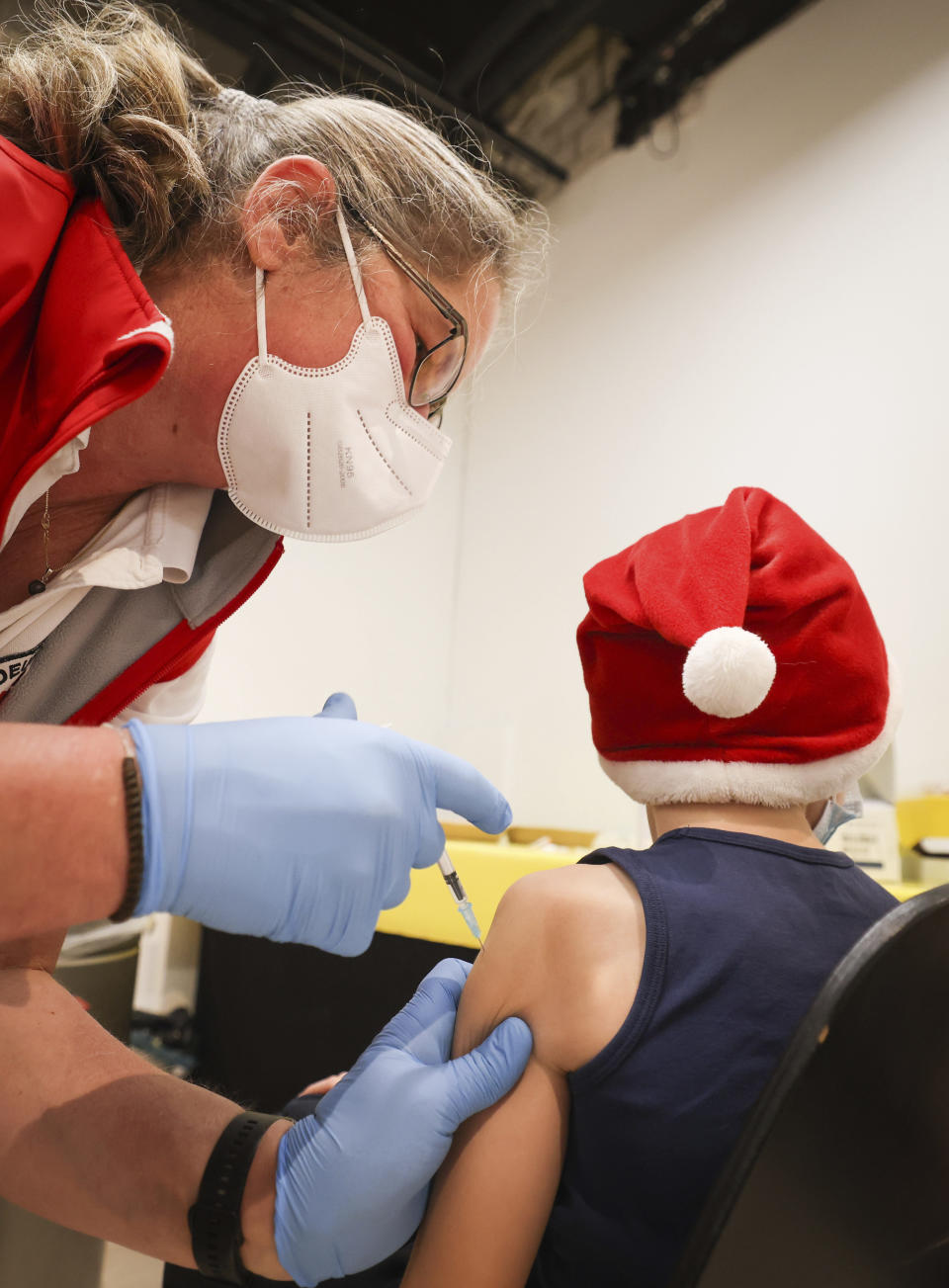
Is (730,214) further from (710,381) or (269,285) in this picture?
(269,285)

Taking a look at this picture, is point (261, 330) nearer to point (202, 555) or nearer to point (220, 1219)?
point (202, 555)

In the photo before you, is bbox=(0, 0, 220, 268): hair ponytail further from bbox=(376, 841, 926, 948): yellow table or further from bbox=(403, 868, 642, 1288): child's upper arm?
bbox=(376, 841, 926, 948): yellow table

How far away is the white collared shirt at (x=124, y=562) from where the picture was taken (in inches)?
39.6

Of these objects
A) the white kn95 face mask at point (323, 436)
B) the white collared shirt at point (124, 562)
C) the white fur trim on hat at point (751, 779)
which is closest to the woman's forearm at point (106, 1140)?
the white collared shirt at point (124, 562)

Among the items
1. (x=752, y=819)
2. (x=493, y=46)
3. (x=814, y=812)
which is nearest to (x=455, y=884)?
(x=752, y=819)

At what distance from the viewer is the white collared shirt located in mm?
1005

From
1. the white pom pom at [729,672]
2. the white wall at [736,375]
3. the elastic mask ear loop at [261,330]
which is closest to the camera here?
the white pom pom at [729,672]

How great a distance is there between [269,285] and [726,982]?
88cm

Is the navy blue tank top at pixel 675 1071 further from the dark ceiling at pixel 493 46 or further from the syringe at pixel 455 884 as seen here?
the dark ceiling at pixel 493 46

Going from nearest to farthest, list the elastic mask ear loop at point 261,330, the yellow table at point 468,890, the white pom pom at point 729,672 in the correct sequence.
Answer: the white pom pom at point 729,672 → the elastic mask ear loop at point 261,330 → the yellow table at point 468,890

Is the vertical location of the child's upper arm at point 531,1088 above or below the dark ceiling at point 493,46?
below

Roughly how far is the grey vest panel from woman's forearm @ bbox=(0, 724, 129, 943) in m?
0.55

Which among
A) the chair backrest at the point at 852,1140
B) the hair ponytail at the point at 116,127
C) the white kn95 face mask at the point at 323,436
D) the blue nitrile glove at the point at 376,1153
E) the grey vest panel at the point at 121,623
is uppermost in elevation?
the hair ponytail at the point at 116,127

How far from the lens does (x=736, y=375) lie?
3033mm
